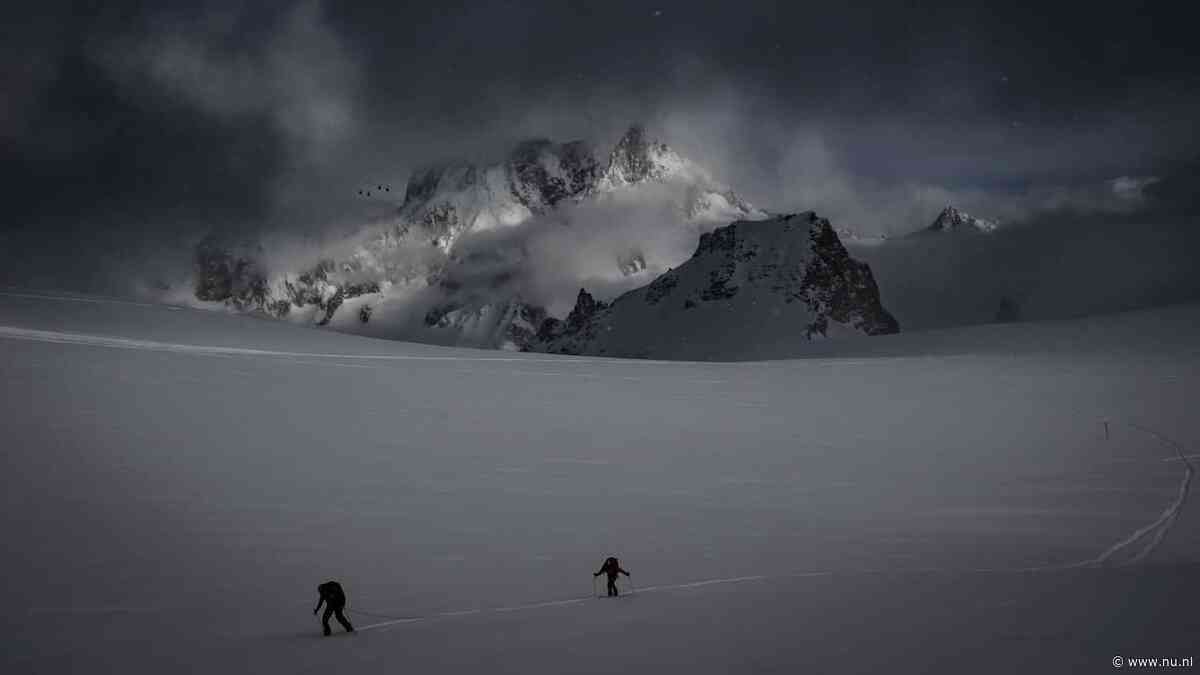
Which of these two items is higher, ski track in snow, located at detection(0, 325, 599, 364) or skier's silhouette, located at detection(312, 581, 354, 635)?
ski track in snow, located at detection(0, 325, 599, 364)

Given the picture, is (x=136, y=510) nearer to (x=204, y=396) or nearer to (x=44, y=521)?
(x=44, y=521)

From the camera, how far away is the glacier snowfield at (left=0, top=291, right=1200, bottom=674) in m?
10.5

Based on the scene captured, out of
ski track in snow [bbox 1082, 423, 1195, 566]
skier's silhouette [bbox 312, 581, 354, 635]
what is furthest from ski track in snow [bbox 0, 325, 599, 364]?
ski track in snow [bbox 1082, 423, 1195, 566]

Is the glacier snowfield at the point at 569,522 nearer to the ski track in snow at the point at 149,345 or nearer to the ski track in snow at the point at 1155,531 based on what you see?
the ski track in snow at the point at 1155,531

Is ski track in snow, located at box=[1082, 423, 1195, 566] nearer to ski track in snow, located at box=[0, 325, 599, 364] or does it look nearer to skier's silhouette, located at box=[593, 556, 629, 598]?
skier's silhouette, located at box=[593, 556, 629, 598]

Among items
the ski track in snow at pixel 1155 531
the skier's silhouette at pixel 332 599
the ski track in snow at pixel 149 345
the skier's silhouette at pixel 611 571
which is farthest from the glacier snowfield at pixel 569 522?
the ski track in snow at pixel 149 345

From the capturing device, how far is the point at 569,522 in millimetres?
18578

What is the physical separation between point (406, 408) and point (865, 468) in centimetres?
1643

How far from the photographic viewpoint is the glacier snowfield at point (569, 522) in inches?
415

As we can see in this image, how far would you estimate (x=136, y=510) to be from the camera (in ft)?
57.1

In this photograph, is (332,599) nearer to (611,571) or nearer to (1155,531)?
(611,571)

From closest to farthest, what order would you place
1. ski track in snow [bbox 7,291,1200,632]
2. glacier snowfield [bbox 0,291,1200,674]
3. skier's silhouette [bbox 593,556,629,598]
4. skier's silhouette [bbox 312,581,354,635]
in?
glacier snowfield [bbox 0,291,1200,674] < skier's silhouette [bbox 312,581,354,635] < skier's silhouette [bbox 593,556,629,598] < ski track in snow [bbox 7,291,1200,632]

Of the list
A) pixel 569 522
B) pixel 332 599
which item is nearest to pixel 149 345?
pixel 569 522

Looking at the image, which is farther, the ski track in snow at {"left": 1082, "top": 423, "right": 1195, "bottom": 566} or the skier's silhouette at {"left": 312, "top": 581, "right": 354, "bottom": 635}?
the ski track in snow at {"left": 1082, "top": 423, "right": 1195, "bottom": 566}
